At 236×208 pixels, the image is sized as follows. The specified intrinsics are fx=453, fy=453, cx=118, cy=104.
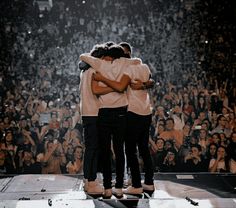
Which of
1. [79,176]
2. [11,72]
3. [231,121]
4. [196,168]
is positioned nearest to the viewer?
[79,176]

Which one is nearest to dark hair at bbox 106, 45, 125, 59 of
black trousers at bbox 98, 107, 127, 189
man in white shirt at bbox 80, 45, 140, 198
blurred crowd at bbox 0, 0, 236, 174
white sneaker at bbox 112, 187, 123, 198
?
man in white shirt at bbox 80, 45, 140, 198

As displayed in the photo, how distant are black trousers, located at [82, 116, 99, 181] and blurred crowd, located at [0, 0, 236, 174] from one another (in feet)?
4.49

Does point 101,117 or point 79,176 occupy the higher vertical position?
point 101,117

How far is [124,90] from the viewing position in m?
2.52

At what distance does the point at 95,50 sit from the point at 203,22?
217 inches

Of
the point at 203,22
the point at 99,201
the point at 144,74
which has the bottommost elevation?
the point at 99,201

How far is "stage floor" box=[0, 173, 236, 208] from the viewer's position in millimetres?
2404

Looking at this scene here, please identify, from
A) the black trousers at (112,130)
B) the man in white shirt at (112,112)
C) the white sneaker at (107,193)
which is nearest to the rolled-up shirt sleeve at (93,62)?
the man in white shirt at (112,112)

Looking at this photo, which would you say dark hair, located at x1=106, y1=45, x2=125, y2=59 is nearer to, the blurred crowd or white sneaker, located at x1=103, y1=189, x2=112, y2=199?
white sneaker, located at x1=103, y1=189, x2=112, y2=199

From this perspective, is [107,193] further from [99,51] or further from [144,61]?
[144,61]

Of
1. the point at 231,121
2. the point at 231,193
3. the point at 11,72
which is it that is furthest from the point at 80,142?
the point at 11,72

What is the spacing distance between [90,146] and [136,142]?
0.89 feet

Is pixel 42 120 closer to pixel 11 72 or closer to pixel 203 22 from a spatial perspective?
pixel 11 72

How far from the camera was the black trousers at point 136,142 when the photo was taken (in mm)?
2613
